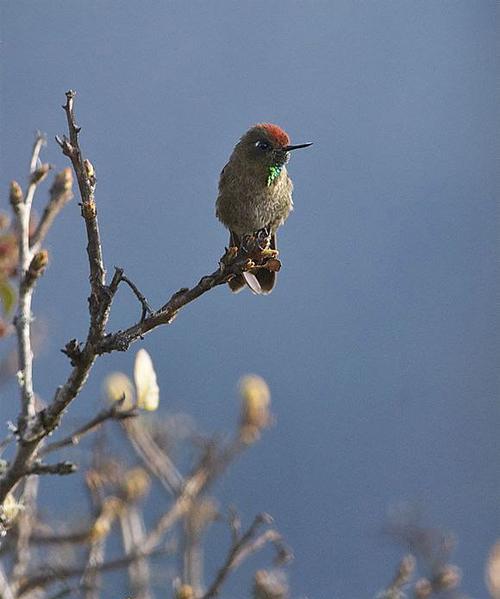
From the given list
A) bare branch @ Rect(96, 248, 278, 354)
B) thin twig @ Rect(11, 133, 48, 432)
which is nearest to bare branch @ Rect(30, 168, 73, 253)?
thin twig @ Rect(11, 133, 48, 432)

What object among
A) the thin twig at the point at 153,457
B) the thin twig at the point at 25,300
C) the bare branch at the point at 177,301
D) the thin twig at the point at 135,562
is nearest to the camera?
the bare branch at the point at 177,301

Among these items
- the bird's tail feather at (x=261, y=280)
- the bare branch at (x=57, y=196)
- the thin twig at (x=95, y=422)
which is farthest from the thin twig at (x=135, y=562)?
the bare branch at (x=57, y=196)

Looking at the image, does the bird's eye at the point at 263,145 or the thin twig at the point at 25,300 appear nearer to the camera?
the thin twig at the point at 25,300

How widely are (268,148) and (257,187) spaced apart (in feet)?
0.52

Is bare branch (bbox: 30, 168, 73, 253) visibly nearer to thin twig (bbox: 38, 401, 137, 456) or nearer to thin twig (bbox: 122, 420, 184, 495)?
thin twig (bbox: 38, 401, 137, 456)

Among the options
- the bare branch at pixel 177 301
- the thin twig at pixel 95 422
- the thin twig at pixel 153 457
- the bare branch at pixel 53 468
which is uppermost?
the bare branch at pixel 177 301

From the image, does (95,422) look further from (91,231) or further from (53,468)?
(91,231)

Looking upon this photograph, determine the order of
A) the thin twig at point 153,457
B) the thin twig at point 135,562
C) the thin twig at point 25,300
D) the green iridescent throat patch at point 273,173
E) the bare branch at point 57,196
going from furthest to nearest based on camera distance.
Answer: the green iridescent throat patch at point 273,173 < the thin twig at point 153,457 < the thin twig at point 135,562 < the bare branch at point 57,196 < the thin twig at point 25,300

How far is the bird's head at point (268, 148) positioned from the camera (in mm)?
3309

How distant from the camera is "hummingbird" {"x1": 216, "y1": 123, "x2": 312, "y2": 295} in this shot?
10.4ft

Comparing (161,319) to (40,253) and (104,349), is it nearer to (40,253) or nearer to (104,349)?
(104,349)

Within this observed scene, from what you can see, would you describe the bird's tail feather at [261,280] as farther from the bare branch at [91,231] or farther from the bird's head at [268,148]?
the bare branch at [91,231]

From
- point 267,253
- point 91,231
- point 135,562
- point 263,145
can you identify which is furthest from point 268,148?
point 91,231

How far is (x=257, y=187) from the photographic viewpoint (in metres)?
3.24
